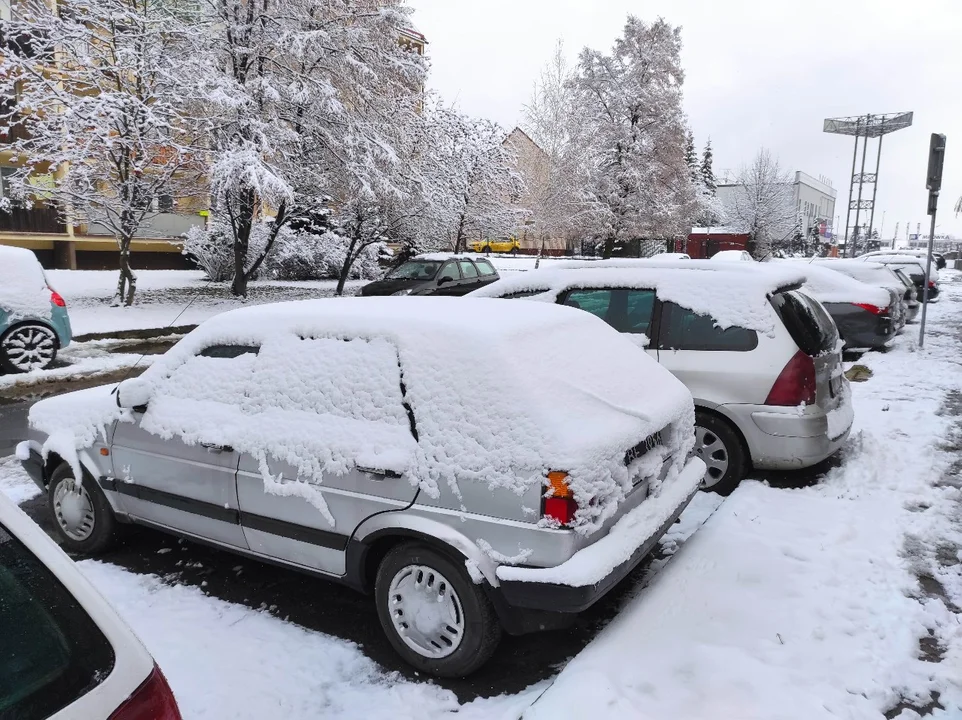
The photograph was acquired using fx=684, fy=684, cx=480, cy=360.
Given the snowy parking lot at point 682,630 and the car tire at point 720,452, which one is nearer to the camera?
the snowy parking lot at point 682,630

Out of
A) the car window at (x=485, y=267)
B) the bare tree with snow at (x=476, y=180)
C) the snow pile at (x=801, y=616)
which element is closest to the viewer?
the snow pile at (x=801, y=616)

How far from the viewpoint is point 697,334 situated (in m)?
5.40

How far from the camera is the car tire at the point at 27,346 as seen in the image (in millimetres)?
9516

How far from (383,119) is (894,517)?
54.7ft

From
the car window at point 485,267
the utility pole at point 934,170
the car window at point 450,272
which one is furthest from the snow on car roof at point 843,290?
the car window at point 485,267

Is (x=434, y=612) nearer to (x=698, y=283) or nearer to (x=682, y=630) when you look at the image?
(x=682, y=630)

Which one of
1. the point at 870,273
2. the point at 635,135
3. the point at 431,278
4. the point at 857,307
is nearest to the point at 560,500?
the point at 857,307

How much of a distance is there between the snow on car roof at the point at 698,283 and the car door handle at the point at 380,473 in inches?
127

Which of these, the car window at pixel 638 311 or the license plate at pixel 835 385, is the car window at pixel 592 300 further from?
the license plate at pixel 835 385

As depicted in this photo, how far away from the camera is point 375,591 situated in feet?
11.0

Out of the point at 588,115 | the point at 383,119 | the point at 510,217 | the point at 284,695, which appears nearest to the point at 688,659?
the point at 284,695

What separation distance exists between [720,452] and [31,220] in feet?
85.8

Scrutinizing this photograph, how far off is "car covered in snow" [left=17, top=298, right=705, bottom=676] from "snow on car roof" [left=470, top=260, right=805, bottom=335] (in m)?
1.46

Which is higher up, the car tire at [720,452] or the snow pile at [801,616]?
the car tire at [720,452]
